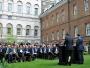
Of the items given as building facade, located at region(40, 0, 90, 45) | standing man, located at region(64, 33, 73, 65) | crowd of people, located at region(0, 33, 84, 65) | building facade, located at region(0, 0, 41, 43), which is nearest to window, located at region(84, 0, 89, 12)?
building facade, located at region(40, 0, 90, 45)

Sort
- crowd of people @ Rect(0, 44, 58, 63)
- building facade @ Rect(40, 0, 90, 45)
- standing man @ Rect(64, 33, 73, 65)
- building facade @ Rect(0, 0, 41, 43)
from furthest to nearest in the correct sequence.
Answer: building facade @ Rect(0, 0, 41, 43) → building facade @ Rect(40, 0, 90, 45) → crowd of people @ Rect(0, 44, 58, 63) → standing man @ Rect(64, 33, 73, 65)

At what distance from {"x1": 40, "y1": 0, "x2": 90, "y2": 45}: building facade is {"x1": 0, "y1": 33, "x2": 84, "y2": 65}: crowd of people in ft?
31.8

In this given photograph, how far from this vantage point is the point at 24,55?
28.8m

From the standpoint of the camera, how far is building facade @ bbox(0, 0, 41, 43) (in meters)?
61.2

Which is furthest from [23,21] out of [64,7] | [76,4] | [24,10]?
[76,4]

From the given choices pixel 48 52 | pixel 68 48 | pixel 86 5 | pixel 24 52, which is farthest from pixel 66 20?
pixel 68 48

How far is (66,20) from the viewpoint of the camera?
4825 cm

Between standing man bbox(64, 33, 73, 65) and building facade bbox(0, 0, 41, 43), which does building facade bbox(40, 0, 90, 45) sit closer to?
building facade bbox(0, 0, 41, 43)

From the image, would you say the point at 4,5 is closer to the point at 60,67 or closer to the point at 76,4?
the point at 76,4

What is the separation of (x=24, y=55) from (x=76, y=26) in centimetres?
1699

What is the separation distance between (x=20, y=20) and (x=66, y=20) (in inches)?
677

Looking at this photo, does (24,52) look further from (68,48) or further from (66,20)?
(66,20)

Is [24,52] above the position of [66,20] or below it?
below

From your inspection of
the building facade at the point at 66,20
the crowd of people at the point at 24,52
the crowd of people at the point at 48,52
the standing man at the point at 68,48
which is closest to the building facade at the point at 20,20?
the building facade at the point at 66,20
